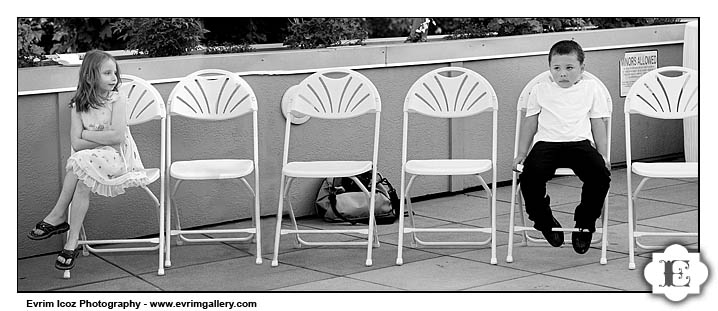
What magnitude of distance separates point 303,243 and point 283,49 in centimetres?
156

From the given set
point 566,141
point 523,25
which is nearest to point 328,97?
point 566,141

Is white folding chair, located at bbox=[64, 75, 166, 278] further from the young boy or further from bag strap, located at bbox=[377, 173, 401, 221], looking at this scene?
the young boy

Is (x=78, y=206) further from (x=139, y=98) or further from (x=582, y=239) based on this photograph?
(x=582, y=239)

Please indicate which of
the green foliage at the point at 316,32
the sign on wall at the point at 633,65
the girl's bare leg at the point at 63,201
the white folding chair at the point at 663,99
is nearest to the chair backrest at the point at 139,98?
the girl's bare leg at the point at 63,201

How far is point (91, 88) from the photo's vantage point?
5.74 metres

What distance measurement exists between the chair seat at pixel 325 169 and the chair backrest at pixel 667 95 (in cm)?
153

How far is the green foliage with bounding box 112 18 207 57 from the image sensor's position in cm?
664

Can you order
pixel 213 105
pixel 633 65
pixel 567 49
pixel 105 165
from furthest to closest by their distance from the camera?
pixel 633 65
pixel 213 105
pixel 567 49
pixel 105 165

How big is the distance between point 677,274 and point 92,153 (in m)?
2.98

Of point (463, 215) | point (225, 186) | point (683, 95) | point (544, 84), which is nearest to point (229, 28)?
point (225, 186)

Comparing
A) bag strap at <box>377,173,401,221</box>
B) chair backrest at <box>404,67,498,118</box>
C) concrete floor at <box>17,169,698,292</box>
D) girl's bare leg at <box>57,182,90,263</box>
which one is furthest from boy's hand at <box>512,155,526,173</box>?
girl's bare leg at <box>57,182,90,263</box>

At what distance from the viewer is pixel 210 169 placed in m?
5.95

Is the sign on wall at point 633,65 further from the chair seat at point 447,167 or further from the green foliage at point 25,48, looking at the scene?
the green foliage at point 25,48
